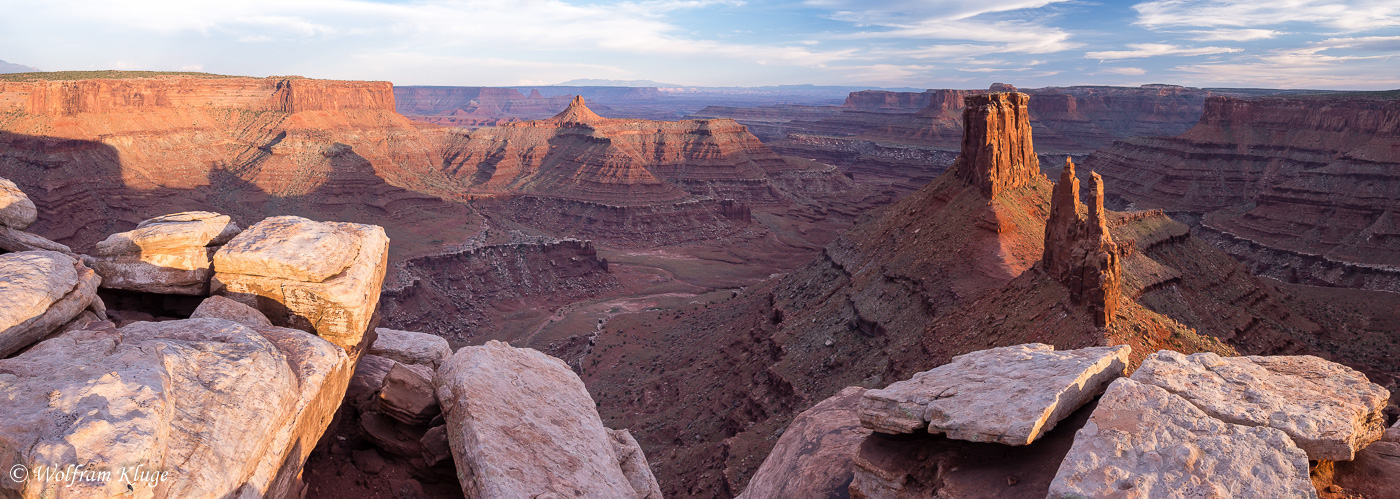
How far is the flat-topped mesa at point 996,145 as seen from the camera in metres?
43.5

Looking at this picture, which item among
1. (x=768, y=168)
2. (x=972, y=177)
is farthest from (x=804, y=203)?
(x=972, y=177)

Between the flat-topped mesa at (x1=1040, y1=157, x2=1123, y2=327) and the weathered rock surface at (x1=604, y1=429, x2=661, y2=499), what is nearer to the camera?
the weathered rock surface at (x1=604, y1=429, x2=661, y2=499)

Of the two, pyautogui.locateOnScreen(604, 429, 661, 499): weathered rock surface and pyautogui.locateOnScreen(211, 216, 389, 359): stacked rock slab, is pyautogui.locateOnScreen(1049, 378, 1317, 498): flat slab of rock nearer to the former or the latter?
pyautogui.locateOnScreen(604, 429, 661, 499): weathered rock surface

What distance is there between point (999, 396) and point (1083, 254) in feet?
53.9

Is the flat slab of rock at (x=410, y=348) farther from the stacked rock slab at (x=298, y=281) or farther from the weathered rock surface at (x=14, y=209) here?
the weathered rock surface at (x=14, y=209)

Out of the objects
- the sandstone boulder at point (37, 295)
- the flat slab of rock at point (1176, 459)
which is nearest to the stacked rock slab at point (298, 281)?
the sandstone boulder at point (37, 295)

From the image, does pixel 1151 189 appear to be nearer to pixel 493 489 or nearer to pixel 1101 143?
pixel 1101 143

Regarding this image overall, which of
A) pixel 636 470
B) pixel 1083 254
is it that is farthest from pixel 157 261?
pixel 1083 254

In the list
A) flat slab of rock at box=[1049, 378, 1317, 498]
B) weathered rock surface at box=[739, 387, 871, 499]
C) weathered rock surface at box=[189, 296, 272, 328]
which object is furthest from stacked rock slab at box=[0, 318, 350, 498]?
flat slab of rock at box=[1049, 378, 1317, 498]

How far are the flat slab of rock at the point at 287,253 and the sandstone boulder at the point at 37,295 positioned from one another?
8.90ft

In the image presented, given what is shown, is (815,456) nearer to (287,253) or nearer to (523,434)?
(523,434)

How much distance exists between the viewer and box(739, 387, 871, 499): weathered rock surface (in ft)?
48.6

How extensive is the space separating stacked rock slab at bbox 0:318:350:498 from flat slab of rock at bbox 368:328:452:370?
19.9 ft

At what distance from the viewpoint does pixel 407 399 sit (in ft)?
56.7
